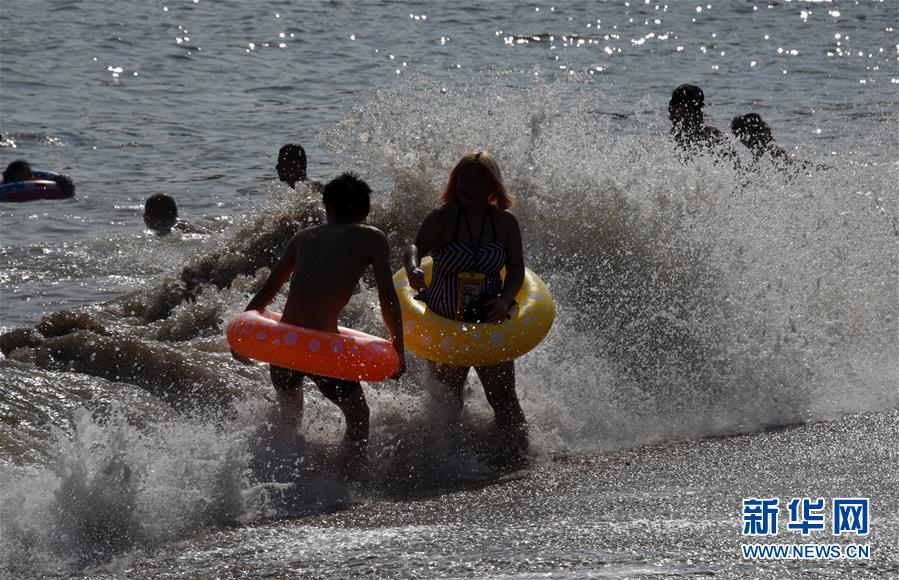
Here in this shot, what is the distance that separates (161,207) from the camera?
12672 mm

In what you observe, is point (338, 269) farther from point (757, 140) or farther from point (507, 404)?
point (757, 140)

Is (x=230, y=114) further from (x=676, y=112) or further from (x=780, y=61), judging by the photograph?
(x=780, y=61)

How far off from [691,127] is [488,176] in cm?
455

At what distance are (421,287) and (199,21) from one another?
18359mm

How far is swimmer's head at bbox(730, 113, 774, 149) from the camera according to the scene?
1071cm

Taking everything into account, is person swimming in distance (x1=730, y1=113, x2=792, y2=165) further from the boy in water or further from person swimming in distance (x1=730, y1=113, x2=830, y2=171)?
the boy in water

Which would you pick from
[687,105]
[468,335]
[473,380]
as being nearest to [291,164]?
[687,105]

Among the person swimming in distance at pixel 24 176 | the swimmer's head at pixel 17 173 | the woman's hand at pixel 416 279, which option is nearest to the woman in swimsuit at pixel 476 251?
the woman's hand at pixel 416 279

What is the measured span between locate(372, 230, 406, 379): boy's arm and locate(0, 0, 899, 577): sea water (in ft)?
2.30

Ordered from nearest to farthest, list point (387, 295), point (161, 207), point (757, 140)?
point (387, 295) → point (757, 140) → point (161, 207)

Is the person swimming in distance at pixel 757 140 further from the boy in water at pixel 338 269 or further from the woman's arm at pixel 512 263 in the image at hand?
the boy in water at pixel 338 269

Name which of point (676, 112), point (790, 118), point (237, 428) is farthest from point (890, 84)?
point (237, 428)

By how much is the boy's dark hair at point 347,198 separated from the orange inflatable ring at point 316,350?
0.62 meters

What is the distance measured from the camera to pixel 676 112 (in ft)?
34.5
